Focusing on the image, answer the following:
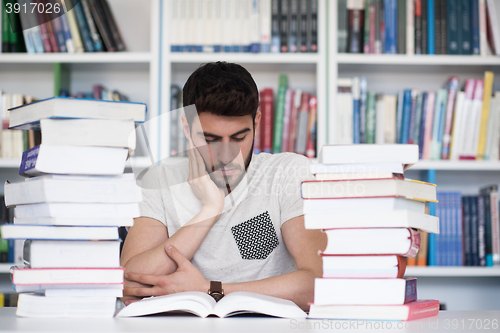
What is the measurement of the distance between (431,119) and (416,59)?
0.25m

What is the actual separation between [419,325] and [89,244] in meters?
0.50

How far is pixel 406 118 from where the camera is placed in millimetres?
1944

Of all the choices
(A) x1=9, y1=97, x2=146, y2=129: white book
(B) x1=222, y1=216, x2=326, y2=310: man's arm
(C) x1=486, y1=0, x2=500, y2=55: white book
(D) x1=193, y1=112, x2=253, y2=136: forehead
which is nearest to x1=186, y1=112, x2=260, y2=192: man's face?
(D) x1=193, y1=112, x2=253, y2=136: forehead

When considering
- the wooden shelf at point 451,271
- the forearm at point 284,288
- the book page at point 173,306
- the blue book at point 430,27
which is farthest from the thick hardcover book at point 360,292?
the blue book at point 430,27

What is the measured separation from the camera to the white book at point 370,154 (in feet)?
2.32

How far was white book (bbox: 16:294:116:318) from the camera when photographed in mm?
711

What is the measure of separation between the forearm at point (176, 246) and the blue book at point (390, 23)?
1183 mm

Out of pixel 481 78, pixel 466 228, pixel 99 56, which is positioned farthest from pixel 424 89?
pixel 99 56

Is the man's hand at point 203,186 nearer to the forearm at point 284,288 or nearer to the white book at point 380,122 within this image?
the forearm at point 284,288

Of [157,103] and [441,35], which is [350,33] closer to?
[441,35]

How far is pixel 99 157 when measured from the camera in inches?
28.9

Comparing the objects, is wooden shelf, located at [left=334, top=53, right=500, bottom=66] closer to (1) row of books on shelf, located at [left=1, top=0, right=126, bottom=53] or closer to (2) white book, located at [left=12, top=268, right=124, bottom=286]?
(1) row of books on shelf, located at [left=1, top=0, right=126, bottom=53]

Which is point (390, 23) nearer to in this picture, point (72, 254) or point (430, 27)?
point (430, 27)

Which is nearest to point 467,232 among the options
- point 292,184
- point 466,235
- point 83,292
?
point 466,235
